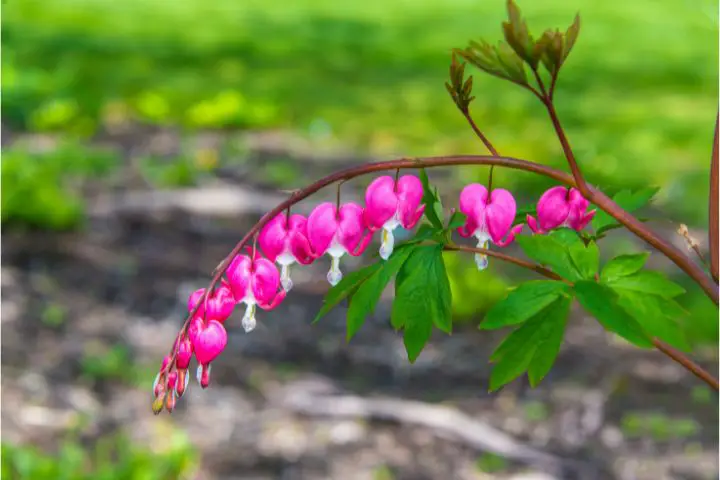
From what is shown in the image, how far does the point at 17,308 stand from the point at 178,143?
267 centimetres

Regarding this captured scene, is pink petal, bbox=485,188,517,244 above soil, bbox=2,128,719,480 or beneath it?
above

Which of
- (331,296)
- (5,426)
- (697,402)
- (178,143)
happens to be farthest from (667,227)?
(331,296)

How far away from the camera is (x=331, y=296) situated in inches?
53.7

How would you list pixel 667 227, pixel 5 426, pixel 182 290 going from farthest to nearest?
1. pixel 667 227
2. pixel 182 290
3. pixel 5 426

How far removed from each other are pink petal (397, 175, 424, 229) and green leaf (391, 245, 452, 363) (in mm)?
51

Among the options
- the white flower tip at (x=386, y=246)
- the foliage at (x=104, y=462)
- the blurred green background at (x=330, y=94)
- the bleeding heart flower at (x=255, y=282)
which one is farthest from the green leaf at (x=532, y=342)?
the blurred green background at (x=330, y=94)

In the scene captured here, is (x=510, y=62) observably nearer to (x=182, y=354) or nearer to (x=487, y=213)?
(x=487, y=213)

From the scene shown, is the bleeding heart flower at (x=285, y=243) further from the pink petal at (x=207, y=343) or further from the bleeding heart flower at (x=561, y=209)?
the bleeding heart flower at (x=561, y=209)

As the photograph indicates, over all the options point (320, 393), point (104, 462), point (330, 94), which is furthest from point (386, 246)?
point (330, 94)

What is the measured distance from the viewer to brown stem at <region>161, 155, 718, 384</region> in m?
1.17

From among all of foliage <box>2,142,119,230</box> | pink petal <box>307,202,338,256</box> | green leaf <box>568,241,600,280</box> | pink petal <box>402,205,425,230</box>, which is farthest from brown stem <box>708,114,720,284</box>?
foliage <box>2,142,119,230</box>

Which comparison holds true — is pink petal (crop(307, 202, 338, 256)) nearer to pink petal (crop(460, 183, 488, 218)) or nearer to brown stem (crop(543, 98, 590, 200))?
pink petal (crop(460, 183, 488, 218))

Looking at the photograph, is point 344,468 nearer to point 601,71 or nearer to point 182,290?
point 182,290

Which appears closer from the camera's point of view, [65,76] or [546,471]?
[546,471]
